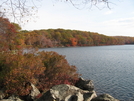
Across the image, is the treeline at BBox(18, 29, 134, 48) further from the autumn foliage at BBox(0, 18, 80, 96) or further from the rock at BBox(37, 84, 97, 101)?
the rock at BBox(37, 84, 97, 101)

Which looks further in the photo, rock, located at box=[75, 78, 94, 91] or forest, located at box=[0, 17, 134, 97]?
rock, located at box=[75, 78, 94, 91]

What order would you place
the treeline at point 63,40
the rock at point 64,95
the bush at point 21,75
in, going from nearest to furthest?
the rock at point 64,95
the bush at point 21,75
the treeline at point 63,40

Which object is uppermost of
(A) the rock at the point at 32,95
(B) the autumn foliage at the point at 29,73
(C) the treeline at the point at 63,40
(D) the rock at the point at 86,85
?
(C) the treeline at the point at 63,40

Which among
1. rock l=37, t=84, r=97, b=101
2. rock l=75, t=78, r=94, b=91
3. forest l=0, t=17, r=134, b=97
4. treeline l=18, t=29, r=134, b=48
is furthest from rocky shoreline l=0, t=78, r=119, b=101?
treeline l=18, t=29, r=134, b=48

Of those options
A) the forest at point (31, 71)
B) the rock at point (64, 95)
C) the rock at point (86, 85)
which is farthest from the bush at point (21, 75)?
the rock at point (86, 85)

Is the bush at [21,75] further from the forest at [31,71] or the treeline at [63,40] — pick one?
the treeline at [63,40]

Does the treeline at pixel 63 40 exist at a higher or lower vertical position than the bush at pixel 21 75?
higher

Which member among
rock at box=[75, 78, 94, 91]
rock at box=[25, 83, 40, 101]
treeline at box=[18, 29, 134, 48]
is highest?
treeline at box=[18, 29, 134, 48]

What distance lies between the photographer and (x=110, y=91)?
12664 millimetres

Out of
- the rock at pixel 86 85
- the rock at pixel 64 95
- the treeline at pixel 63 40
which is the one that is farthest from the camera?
the treeline at pixel 63 40

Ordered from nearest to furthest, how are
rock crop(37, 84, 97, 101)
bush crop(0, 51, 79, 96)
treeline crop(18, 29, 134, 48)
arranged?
rock crop(37, 84, 97, 101) < bush crop(0, 51, 79, 96) < treeline crop(18, 29, 134, 48)

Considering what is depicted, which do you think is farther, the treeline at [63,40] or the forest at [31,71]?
the treeline at [63,40]

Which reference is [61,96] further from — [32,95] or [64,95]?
[32,95]

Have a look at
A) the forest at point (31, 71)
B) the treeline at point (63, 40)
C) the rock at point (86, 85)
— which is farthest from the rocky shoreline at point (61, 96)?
the treeline at point (63, 40)
